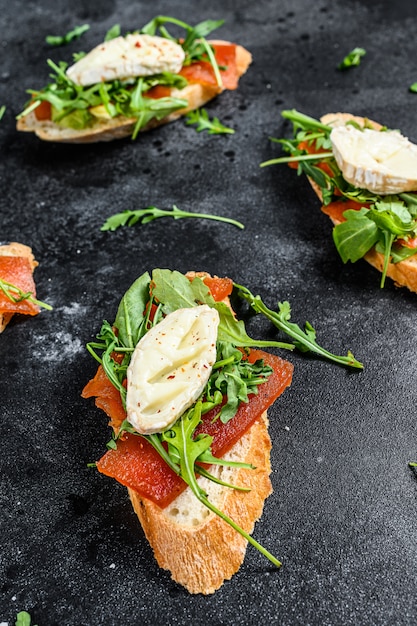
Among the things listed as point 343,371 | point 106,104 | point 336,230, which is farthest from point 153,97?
point 343,371

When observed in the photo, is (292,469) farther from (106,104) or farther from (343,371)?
(106,104)

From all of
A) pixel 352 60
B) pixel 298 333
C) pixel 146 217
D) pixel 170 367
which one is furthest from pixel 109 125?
pixel 170 367

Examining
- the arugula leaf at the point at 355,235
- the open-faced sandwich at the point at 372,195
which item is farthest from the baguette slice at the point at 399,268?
the arugula leaf at the point at 355,235

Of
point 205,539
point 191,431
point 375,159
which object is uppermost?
point 375,159

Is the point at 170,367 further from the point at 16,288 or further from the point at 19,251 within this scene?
the point at 19,251

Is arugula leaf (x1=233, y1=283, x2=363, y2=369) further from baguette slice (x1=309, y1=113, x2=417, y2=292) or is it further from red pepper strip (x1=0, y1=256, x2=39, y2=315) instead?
red pepper strip (x1=0, y1=256, x2=39, y2=315)

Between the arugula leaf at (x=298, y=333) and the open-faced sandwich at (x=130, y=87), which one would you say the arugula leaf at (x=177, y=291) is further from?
the open-faced sandwich at (x=130, y=87)
